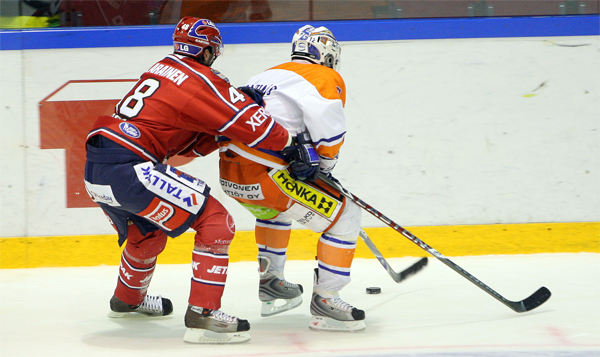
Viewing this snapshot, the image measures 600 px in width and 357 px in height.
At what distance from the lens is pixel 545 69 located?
4008 mm

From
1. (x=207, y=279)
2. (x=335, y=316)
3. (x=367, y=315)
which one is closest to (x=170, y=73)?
(x=207, y=279)

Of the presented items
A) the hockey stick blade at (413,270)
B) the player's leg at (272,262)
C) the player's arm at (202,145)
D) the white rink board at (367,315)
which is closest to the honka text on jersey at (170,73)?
the player's arm at (202,145)

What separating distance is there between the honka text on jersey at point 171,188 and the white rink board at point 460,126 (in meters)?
1.56

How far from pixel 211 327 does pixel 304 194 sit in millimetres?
631

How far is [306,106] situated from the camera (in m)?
2.47

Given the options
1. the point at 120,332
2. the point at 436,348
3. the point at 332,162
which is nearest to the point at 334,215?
the point at 332,162

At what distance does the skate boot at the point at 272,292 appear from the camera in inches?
110

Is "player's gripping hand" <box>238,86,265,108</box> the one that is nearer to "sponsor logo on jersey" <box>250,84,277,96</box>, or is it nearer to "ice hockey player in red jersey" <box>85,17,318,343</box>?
"sponsor logo on jersey" <box>250,84,277,96</box>

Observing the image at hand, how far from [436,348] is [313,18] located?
7.84 feet

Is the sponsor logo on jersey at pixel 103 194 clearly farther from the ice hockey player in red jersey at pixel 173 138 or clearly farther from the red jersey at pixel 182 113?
the red jersey at pixel 182 113

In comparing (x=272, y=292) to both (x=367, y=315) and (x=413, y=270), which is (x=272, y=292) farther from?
(x=413, y=270)

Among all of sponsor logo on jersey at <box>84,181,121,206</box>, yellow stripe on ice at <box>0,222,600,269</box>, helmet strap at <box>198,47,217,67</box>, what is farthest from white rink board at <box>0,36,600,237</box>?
sponsor logo on jersey at <box>84,181,121,206</box>

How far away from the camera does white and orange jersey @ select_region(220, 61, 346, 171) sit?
2.47 metres

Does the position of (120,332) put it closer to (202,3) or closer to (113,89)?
(113,89)
